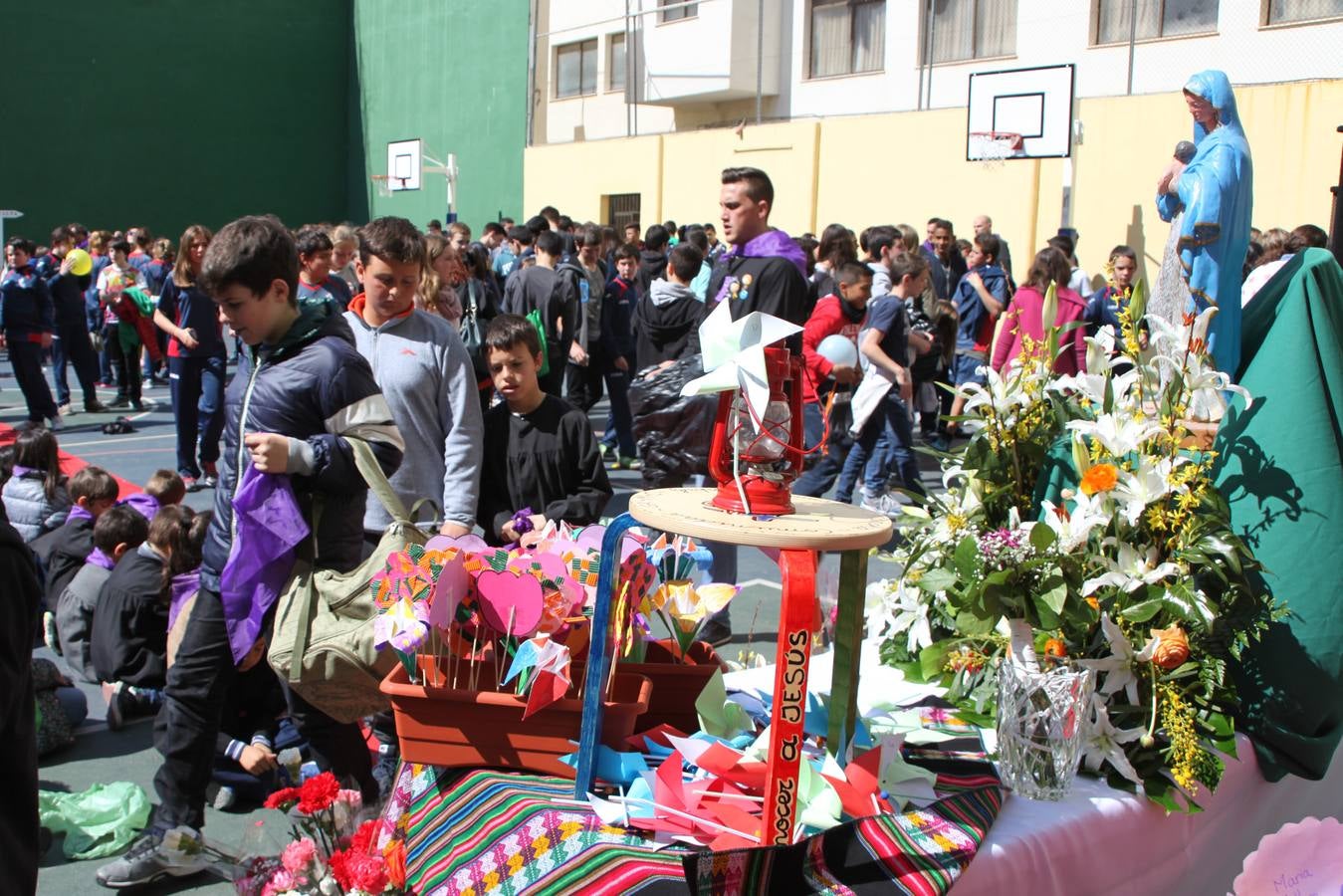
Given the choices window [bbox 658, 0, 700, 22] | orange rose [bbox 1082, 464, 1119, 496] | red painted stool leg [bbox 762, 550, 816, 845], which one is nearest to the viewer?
red painted stool leg [bbox 762, 550, 816, 845]

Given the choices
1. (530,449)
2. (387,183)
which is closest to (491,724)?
(530,449)

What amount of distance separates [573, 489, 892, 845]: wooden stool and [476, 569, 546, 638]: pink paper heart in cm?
17

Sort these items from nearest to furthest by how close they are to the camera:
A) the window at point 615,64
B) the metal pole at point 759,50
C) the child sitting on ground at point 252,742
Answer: the child sitting on ground at point 252,742, the metal pole at point 759,50, the window at point 615,64

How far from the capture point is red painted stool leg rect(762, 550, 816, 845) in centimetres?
168

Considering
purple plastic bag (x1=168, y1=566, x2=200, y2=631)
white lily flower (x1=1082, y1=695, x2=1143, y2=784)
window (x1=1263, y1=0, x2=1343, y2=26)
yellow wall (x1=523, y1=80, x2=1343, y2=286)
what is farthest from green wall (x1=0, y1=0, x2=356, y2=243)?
white lily flower (x1=1082, y1=695, x2=1143, y2=784)

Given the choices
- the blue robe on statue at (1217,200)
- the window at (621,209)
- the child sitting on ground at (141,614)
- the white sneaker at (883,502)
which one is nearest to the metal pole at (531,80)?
the window at (621,209)

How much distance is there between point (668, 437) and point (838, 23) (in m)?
16.6

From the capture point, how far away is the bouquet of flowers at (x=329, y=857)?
1.95 meters

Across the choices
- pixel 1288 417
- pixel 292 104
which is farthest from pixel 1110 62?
pixel 292 104

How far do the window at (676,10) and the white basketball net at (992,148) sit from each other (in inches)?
287

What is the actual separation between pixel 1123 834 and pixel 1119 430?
0.77 metres

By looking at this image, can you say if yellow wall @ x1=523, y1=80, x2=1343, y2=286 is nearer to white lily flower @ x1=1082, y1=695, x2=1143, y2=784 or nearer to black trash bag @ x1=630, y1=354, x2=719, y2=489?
black trash bag @ x1=630, y1=354, x2=719, y2=489

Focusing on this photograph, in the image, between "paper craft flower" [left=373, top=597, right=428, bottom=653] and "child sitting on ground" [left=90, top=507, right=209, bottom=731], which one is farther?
"child sitting on ground" [left=90, top=507, right=209, bottom=731]

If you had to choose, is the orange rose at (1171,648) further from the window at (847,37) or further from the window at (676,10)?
the window at (676,10)
